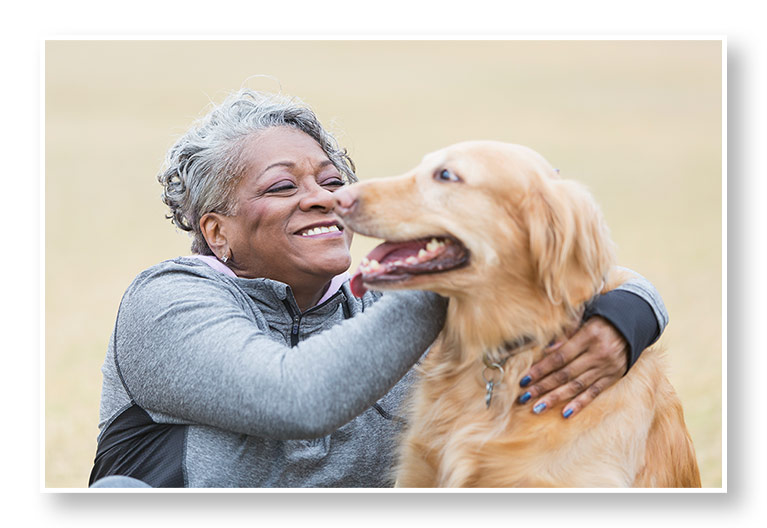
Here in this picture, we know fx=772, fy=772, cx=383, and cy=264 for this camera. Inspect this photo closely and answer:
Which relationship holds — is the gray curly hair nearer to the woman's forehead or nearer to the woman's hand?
the woman's forehead

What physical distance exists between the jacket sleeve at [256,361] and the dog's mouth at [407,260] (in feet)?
0.24

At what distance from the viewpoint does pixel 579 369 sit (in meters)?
2.11

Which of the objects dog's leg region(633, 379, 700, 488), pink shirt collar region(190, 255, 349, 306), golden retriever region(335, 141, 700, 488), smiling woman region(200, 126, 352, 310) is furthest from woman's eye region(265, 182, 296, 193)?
dog's leg region(633, 379, 700, 488)

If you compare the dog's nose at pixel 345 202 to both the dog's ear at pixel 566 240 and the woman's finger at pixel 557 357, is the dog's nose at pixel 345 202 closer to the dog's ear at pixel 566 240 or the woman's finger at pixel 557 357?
the dog's ear at pixel 566 240

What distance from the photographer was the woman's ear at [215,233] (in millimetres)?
2578

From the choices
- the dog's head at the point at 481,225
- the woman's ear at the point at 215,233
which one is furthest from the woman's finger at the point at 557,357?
the woman's ear at the point at 215,233

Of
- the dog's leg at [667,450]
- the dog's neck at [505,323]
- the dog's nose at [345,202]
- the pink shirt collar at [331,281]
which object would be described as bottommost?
the dog's leg at [667,450]

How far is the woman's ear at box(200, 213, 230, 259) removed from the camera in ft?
8.46

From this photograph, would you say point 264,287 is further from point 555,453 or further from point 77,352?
point 77,352

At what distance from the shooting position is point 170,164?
2.71 m

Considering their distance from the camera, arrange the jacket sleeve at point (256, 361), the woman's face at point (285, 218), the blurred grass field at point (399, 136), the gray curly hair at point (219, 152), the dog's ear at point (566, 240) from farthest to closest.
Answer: the blurred grass field at point (399, 136) < the gray curly hair at point (219, 152) < the woman's face at point (285, 218) < the dog's ear at point (566, 240) < the jacket sleeve at point (256, 361)

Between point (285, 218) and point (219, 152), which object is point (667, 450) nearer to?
point (285, 218)
